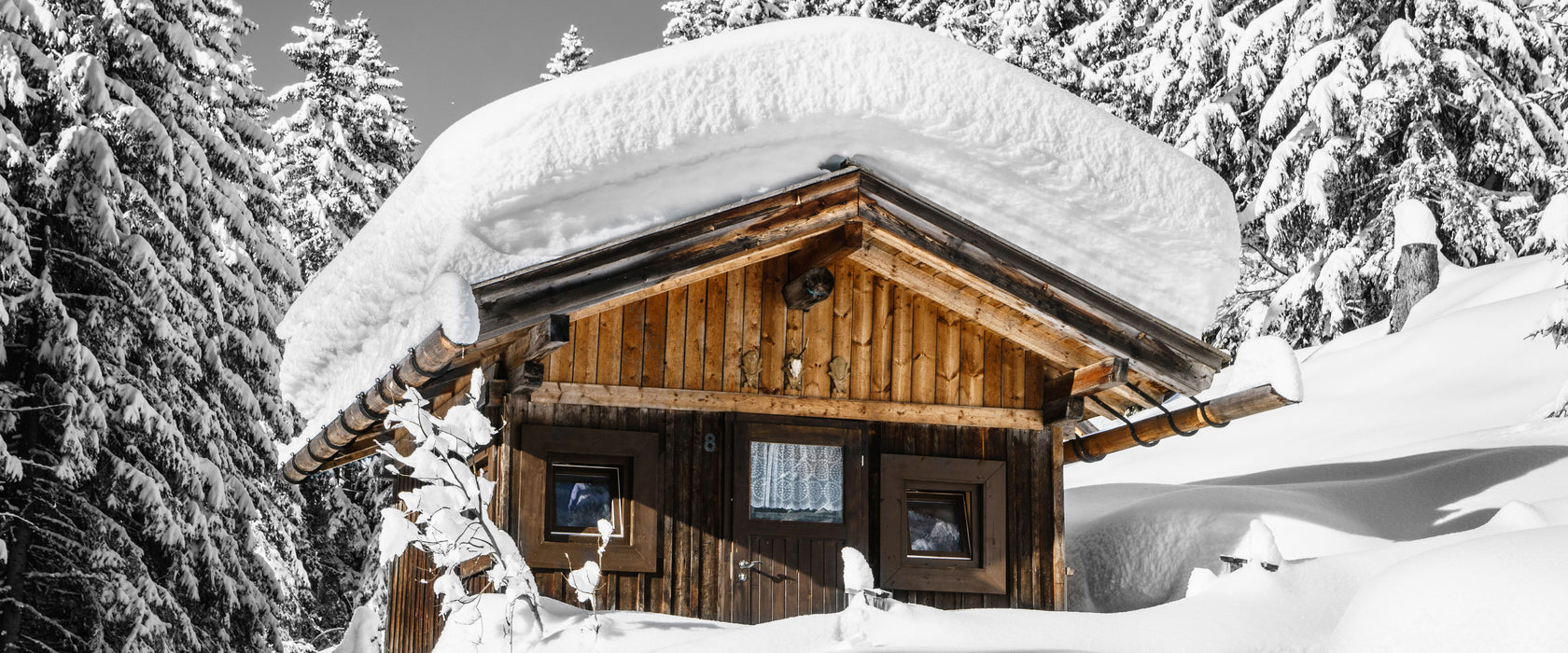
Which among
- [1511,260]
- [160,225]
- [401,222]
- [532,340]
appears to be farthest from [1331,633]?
[160,225]

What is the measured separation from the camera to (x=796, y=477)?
7.70m

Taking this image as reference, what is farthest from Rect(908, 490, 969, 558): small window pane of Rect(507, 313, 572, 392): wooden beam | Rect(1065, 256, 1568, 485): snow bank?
Rect(1065, 256, 1568, 485): snow bank

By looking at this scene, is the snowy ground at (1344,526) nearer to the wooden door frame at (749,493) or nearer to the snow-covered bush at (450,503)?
the snow-covered bush at (450,503)

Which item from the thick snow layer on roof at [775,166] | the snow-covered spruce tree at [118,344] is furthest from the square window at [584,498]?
the snow-covered spruce tree at [118,344]

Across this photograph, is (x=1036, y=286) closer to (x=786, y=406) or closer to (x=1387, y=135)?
(x=786, y=406)

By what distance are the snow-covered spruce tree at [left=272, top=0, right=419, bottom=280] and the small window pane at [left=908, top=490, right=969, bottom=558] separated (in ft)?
64.9

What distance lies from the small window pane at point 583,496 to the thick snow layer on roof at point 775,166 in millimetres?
1118

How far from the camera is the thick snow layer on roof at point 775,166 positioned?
6258mm

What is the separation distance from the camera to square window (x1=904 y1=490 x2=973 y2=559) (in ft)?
26.4

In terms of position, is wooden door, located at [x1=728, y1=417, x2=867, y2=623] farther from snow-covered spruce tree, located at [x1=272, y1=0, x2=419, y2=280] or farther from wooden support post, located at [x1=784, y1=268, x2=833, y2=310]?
snow-covered spruce tree, located at [x1=272, y1=0, x2=419, y2=280]

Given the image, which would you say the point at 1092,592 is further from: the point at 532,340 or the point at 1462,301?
the point at 1462,301

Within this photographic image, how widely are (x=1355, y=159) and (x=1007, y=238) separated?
14249 mm

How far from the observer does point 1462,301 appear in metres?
17.2

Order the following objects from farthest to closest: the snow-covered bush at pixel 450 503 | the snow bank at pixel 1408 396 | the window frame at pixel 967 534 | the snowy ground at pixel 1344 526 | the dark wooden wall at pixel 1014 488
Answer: the snow bank at pixel 1408 396
the dark wooden wall at pixel 1014 488
the window frame at pixel 967 534
the snow-covered bush at pixel 450 503
the snowy ground at pixel 1344 526
